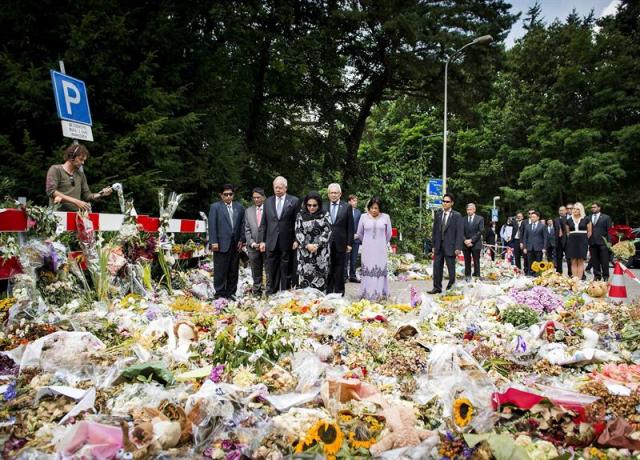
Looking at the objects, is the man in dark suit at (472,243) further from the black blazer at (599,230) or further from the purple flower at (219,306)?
the purple flower at (219,306)

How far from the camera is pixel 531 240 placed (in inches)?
614

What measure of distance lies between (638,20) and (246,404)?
39763mm

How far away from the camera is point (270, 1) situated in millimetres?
16641

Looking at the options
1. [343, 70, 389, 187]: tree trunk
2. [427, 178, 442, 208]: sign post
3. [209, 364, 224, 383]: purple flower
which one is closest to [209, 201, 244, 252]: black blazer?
[209, 364, 224, 383]: purple flower

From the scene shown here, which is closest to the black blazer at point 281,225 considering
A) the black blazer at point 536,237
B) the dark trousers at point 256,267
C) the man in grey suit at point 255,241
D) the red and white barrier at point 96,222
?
the man in grey suit at point 255,241

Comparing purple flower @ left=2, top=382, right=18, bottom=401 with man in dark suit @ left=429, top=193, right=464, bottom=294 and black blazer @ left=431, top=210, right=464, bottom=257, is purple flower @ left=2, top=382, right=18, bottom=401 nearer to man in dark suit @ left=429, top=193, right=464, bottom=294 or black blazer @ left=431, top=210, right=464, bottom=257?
man in dark suit @ left=429, top=193, right=464, bottom=294

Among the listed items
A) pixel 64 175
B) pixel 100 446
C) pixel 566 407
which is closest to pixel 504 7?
pixel 64 175

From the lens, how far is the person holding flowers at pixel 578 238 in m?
12.9

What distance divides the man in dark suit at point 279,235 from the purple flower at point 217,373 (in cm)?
464

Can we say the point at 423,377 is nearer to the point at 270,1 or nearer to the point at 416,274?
the point at 416,274

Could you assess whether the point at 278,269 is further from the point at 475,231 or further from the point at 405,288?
the point at 475,231

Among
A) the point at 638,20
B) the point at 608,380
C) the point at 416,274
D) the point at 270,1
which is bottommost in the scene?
the point at 416,274

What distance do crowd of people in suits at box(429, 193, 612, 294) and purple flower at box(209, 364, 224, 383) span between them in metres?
7.54

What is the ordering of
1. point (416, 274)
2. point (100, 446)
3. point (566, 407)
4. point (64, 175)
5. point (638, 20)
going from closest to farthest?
point (100, 446), point (566, 407), point (64, 175), point (416, 274), point (638, 20)
